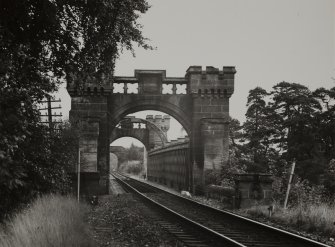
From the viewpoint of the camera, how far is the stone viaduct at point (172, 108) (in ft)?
73.5

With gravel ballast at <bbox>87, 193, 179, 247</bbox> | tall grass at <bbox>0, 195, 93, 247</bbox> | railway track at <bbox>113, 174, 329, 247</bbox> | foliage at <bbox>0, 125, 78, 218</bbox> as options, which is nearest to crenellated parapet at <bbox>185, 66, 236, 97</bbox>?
railway track at <bbox>113, 174, 329, 247</bbox>

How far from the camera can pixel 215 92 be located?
75.3ft

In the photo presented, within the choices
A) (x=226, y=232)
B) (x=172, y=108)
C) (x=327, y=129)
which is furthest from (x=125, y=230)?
(x=327, y=129)

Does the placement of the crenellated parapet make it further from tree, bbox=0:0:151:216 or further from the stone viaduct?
tree, bbox=0:0:151:216

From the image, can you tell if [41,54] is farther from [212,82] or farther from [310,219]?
[212,82]

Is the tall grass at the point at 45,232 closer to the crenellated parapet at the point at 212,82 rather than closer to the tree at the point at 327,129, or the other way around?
the crenellated parapet at the point at 212,82

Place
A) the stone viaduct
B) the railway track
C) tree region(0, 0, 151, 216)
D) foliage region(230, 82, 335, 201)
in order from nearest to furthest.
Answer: tree region(0, 0, 151, 216) < the railway track < the stone viaduct < foliage region(230, 82, 335, 201)

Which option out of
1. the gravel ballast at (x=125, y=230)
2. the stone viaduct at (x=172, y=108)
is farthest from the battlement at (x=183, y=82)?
the gravel ballast at (x=125, y=230)

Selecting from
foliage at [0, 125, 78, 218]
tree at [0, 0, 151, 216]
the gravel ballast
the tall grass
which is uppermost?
tree at [0, 0, 151, 216]

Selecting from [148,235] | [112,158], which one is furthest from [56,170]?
[112,158]

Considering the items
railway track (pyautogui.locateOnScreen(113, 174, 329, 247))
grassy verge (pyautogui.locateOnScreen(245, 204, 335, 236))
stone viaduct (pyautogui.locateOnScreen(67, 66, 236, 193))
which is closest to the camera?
railway track (pyautogui.locateOnScreen(113, 174, 329, 247))

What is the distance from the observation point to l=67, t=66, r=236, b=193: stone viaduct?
2239 centimetres

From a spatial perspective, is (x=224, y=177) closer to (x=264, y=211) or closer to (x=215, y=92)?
(x=215, y=92)

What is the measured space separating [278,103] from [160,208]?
24350 mm
